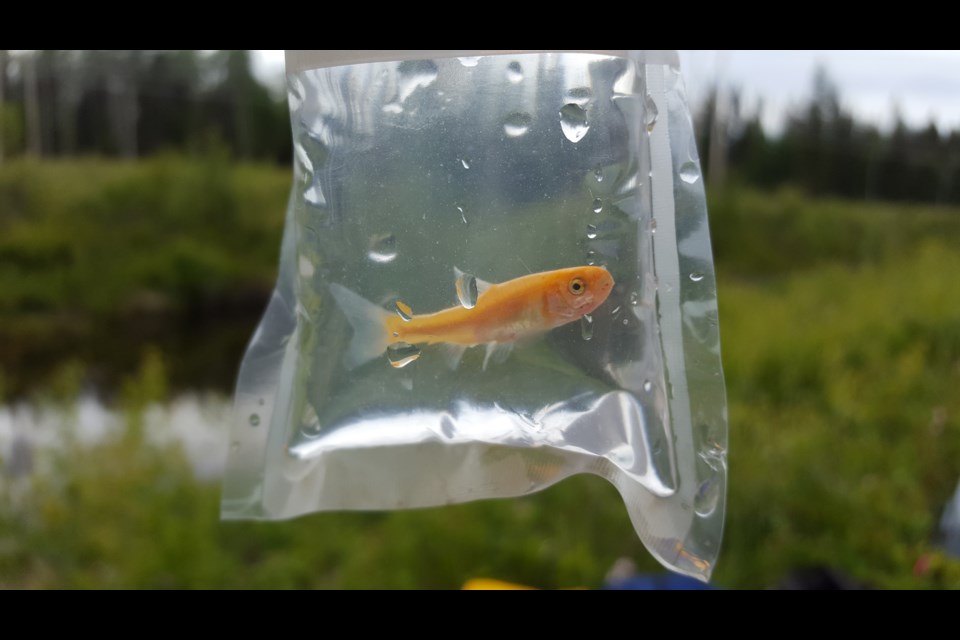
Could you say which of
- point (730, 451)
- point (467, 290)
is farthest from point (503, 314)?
point (730, 451)

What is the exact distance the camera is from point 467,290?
0.51m

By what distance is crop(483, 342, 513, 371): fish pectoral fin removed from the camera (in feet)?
1.70

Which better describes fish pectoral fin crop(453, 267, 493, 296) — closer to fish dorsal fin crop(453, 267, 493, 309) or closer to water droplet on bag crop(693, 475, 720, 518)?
fish dorsal fin crop(453, 267, 493, 309)

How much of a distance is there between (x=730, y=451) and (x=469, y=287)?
49.9 inches

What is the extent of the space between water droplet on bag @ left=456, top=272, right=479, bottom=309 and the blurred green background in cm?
118

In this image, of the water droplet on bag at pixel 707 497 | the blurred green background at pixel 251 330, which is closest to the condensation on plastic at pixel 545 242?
the water droplet on bag at pixel 707 497

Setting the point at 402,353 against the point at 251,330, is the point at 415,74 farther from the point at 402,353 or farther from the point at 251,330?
the point at 251,330

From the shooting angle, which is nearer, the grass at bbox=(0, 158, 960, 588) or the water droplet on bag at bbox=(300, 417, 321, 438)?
the water droplet on bag at bbox=(300, 417, 321, 438)

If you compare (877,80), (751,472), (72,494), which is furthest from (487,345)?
(72,494)

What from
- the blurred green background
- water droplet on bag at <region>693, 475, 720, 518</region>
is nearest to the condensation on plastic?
water droplet on bag at <region>693, 475, 720, 518</region>

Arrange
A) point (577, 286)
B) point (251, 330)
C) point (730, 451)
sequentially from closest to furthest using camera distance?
point (577, 286), point (730, 451), point (251, 330)

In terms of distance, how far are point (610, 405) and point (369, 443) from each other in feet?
0.63

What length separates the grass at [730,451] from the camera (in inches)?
60.9

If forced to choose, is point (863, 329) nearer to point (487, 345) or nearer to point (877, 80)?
point (877, 80)
